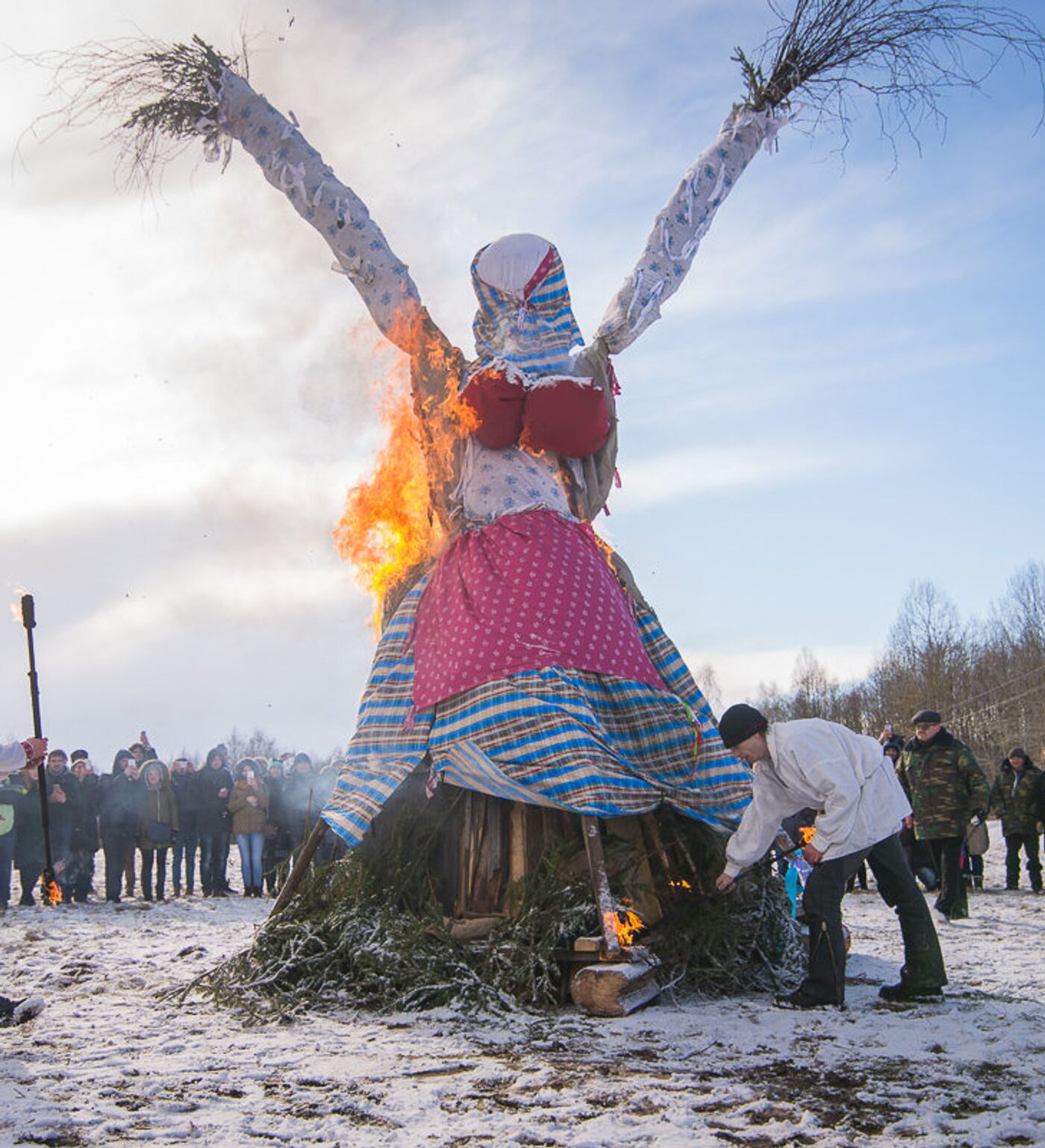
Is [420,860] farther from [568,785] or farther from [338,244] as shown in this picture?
[338,244]

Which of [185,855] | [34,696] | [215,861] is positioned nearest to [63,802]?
[185,855]

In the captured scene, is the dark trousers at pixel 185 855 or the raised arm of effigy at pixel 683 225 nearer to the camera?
the raised arm of effigy at pixel 683 225

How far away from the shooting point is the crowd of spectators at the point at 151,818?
1117 centimetres

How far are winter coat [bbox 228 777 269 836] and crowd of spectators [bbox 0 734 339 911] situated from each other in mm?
10

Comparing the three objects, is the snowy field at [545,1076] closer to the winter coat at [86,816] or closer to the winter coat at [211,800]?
the winter coat at [86,816]

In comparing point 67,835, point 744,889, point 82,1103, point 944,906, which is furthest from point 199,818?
point 82,1103

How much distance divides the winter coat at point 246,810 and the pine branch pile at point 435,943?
24.9 ft

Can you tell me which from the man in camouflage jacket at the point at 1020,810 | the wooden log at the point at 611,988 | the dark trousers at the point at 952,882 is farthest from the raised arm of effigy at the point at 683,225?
the man in camouflage jacket at the point at 1020,810

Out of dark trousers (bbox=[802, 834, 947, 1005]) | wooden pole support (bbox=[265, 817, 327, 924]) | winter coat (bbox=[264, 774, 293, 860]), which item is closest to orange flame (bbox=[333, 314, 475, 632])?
wooden pole support (bbox=[265, 817, 327, 924])

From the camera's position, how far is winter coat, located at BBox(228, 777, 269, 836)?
1264cm

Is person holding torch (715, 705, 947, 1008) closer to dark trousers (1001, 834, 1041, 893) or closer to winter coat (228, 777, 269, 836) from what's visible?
dark trousers (1001, 834, 1041, 893)

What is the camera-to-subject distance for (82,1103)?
3322 millimetres

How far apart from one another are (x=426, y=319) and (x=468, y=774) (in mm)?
2365

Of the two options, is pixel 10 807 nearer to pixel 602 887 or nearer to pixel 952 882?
pixel 602 887
